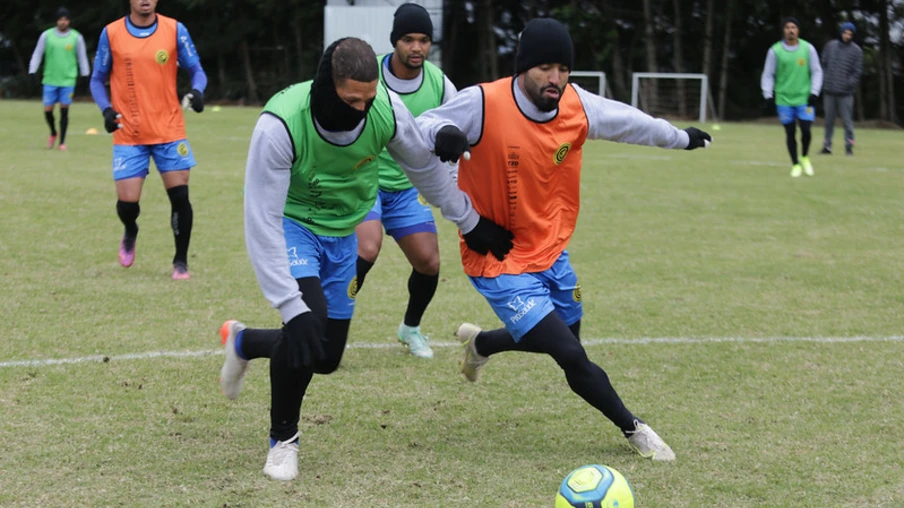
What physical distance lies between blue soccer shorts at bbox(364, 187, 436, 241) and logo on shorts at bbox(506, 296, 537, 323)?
5.51 ft

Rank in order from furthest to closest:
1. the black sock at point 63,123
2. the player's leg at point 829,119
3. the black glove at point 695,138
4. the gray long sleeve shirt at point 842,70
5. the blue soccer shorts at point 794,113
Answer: the player's leg at point 829,119, the gray long sleeve shirt at point 842,70, the black sock at point 63,123, the blue soccer shorts at point 794,113, the black glove at point 695,138

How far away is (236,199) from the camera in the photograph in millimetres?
12836

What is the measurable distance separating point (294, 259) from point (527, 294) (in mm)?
1004

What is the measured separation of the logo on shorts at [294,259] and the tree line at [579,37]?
2779 cm

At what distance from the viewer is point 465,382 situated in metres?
5.88

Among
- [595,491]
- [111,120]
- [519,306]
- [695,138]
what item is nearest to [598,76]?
[111,120]

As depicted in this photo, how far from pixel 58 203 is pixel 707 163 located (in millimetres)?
10017

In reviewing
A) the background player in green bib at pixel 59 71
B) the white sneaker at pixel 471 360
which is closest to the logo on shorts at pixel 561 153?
the white sneaker at pixel 471 360

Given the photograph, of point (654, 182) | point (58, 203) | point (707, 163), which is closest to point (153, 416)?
point (58, 203)

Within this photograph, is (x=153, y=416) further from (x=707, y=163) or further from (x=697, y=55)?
(x=697, y=55)

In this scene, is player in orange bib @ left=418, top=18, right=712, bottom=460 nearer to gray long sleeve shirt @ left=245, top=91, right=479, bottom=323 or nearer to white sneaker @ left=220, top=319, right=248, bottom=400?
gray long sleeve shirt @ left=245, top=91, right=479, bottom=323

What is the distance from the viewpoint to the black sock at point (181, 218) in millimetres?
8383

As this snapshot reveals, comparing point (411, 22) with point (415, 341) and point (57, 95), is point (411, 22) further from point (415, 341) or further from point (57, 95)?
point (57, 95)

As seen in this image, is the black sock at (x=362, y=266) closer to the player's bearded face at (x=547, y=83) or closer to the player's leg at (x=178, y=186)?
the player's bearded face at (x=547, y=83)
